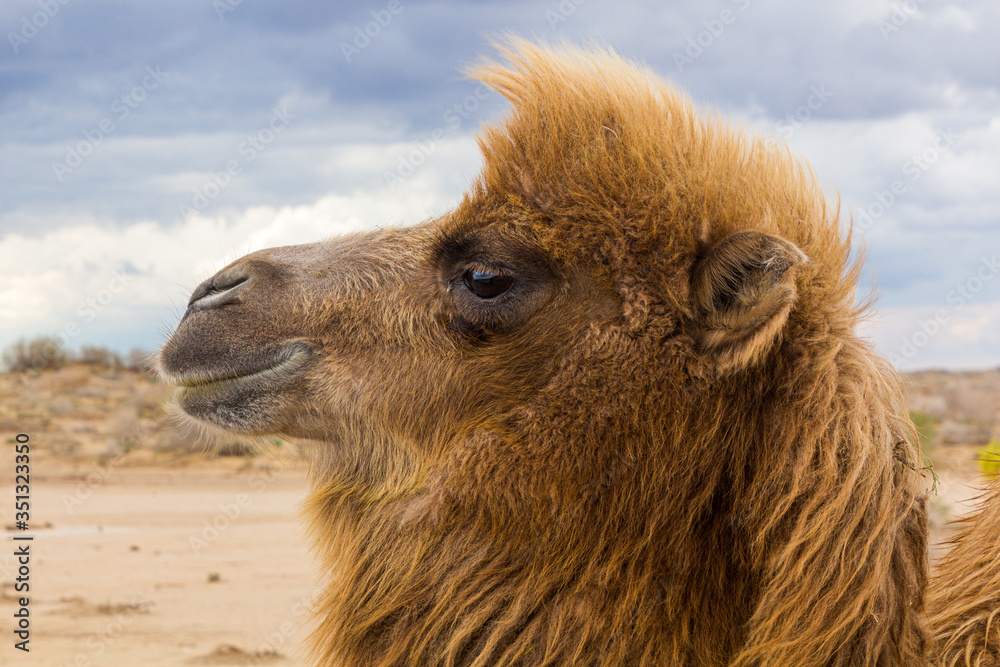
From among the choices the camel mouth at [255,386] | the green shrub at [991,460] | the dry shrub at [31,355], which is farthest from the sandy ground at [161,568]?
the dry shrub at [31,355]

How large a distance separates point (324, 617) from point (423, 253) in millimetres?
1409

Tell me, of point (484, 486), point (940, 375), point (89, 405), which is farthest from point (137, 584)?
point (940, 375)

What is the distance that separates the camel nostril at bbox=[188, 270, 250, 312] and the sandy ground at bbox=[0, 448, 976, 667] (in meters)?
1.07

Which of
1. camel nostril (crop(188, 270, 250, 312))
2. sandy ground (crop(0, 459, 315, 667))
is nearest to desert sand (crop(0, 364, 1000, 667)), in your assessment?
sandy ground (crop(0, 459, 315, 667))

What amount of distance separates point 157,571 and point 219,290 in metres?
9.97

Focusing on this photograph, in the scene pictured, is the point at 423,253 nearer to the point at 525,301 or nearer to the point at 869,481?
the point at 525,301

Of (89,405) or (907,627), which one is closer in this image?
(907,627)

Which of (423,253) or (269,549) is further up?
(423,253)

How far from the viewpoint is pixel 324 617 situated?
332 centimetres

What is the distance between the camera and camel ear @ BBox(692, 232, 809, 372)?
2.50 m

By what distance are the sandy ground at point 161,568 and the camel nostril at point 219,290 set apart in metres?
1.07

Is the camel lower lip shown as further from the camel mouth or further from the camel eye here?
the camel eye

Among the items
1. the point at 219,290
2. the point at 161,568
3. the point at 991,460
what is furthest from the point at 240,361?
the point at 161,568

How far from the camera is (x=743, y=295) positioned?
8.59 ft
